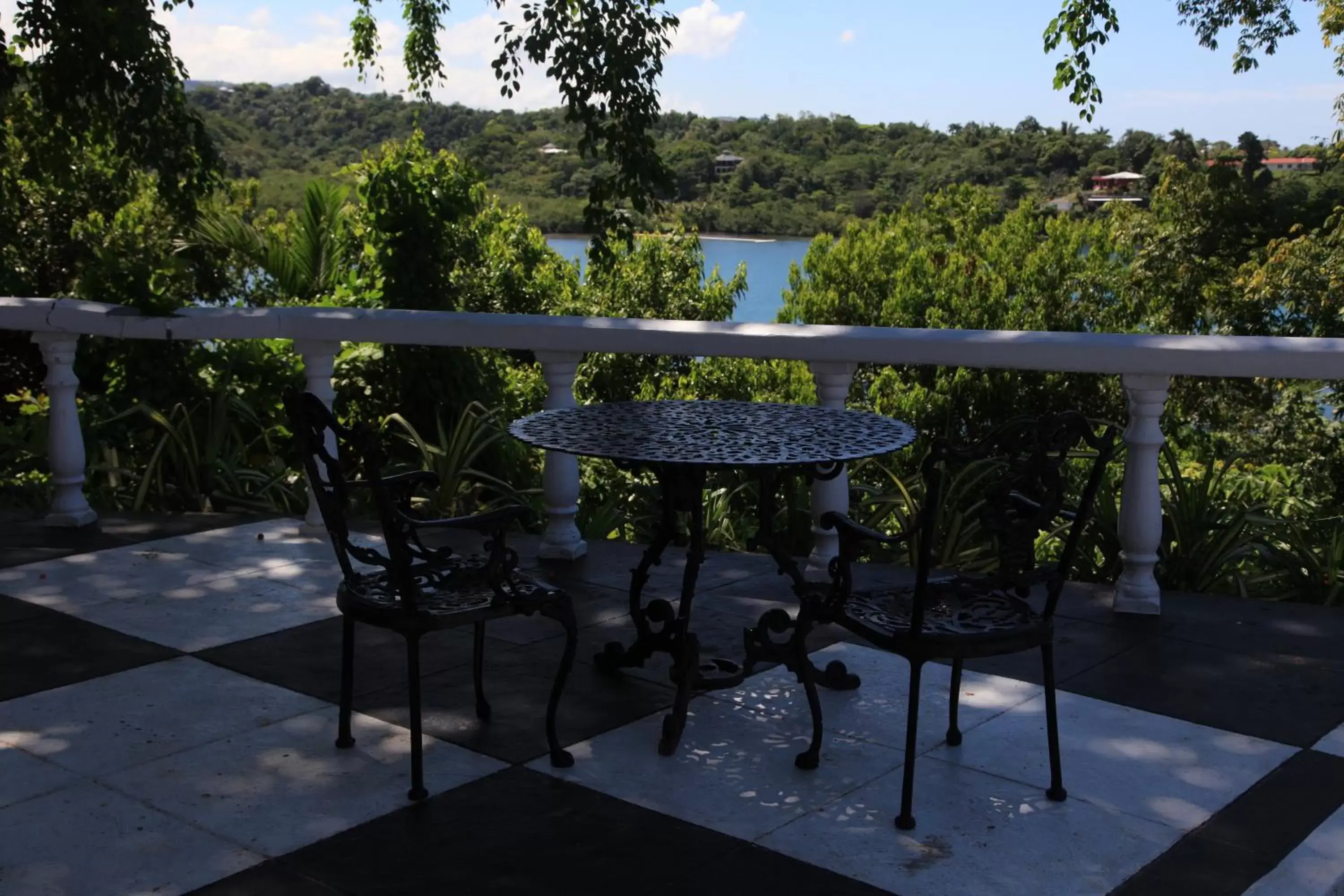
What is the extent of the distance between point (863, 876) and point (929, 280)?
72.8 ft

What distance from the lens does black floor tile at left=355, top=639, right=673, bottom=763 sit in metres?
3.89

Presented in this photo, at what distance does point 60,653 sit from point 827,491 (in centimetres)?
294

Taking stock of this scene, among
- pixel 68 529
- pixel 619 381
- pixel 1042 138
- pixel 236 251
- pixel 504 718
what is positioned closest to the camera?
pixel 504 718

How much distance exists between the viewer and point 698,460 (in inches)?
142

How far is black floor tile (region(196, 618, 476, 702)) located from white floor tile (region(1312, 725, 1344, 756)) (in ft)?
8.48

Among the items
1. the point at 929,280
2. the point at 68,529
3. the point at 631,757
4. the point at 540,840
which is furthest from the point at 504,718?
the point at 929,280

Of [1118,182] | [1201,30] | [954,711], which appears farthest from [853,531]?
[1118,182]

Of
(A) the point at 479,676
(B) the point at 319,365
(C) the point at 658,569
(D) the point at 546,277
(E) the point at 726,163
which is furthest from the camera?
(E) the point at 726,163

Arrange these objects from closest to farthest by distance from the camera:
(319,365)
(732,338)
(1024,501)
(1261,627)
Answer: (1024,501)
(1261,627)
(732,338)
(319,365)

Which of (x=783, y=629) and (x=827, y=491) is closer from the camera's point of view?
(x=783, y=629)

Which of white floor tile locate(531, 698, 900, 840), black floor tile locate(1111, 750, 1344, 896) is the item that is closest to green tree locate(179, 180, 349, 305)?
white floor tile locate(531, 698, 900, 840)

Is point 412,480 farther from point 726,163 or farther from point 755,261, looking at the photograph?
point 726,163

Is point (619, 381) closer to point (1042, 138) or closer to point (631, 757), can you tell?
point (631, 757)

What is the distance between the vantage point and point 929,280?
2447 centimetres
